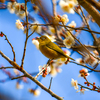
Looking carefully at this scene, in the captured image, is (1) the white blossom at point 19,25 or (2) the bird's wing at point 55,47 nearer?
(1) the white blossom at point 19,25

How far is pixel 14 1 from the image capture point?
6.69 feet

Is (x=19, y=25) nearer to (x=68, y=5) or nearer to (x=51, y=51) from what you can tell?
(x=51, y=51)

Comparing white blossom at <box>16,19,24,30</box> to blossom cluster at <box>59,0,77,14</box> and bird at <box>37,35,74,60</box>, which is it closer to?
bird at <box>37,35,74,60</box>

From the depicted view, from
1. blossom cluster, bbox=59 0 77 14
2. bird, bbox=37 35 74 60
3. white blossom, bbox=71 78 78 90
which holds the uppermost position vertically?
blossom cluster, bbox=59 0 77 14

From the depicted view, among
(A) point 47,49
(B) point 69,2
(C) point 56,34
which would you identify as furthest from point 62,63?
(B) point 69,2

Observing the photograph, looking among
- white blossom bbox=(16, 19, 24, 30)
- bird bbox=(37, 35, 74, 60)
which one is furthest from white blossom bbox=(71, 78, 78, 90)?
white blossom bbox=(16, 19, 24, 30)

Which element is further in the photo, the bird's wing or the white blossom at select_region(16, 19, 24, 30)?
the bird's wing

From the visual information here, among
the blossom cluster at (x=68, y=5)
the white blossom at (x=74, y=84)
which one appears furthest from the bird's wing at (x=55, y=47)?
the blossom cluster at (x=68, y=5)

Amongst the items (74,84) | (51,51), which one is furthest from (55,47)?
(74,84)

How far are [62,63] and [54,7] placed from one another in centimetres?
119

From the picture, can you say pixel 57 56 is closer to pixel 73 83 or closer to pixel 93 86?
pixel 73 83

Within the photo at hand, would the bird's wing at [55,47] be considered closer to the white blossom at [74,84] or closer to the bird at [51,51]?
the bird at [51,51]

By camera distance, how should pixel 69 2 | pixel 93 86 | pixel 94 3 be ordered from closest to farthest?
pixel 94 3
pixel 93 86
pixel 69 2

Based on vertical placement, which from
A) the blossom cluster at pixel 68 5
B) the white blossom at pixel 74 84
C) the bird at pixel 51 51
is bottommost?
the white blossom at pixel 74 84
